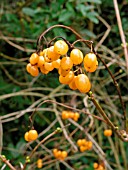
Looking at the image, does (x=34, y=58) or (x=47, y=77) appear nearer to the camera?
(x=34, y=58)

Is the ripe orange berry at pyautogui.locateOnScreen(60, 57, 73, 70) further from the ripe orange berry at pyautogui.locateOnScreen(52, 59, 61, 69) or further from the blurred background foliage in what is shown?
the blurred background foliage

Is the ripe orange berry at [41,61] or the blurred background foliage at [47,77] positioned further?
the blurred background foliage at [47,77]

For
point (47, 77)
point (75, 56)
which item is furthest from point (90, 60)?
point (47, 77)

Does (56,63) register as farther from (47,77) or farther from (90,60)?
(47,77)

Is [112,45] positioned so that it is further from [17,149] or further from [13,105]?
[17,149]

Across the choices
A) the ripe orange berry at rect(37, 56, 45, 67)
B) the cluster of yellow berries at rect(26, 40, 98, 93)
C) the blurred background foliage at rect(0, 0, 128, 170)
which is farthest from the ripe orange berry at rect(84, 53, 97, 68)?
the blurred background foliage at rect(0, 0, 128, 170)

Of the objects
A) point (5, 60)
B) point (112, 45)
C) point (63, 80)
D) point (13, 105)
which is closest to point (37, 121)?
point (13, 105)

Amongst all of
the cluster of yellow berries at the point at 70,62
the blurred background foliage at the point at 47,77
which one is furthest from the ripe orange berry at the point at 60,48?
the blurred background foliage at the point at 47,77

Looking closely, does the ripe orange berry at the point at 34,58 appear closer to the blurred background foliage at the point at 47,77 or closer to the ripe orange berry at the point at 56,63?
the ripe orange berry at the point at 56,63
